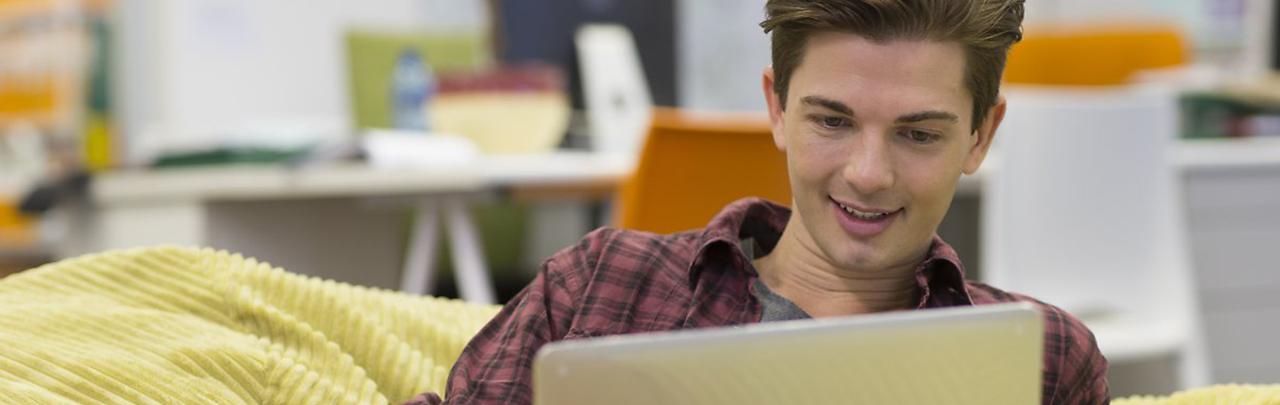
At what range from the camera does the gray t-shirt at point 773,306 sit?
3.87 ft

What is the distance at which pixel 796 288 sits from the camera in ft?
3.91

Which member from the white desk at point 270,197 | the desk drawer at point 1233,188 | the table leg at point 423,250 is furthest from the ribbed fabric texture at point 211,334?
the desk drawer at point 1233,188

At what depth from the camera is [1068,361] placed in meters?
1.18

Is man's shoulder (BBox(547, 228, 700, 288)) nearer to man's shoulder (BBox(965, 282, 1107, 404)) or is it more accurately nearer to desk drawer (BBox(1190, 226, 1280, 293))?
man's shoulder (BBox(965, 282, 1107, 404))

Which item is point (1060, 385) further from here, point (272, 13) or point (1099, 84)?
point (272, 13)

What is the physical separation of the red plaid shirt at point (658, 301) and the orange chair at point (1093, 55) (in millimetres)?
2604

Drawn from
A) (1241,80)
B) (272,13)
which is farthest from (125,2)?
(1241,80)

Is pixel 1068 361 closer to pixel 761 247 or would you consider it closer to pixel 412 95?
pixel 761 247

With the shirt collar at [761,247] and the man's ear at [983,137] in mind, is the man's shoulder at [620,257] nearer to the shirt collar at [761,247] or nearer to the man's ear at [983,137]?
the shirt collar at [761,247]

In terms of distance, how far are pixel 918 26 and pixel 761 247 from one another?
29cm

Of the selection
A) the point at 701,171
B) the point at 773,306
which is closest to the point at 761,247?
the point at 773,306

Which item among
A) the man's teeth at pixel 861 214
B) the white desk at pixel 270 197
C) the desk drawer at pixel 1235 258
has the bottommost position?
the desk drawer at pixel 1235 258

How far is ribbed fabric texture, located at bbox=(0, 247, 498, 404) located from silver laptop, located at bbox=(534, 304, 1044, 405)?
62cm

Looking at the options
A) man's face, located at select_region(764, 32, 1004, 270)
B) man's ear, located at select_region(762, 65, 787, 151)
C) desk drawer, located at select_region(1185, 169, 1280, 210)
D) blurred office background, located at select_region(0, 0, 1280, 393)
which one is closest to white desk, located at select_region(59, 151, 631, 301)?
blurred office background, located at select_region(0, 0, 1280, 393)
